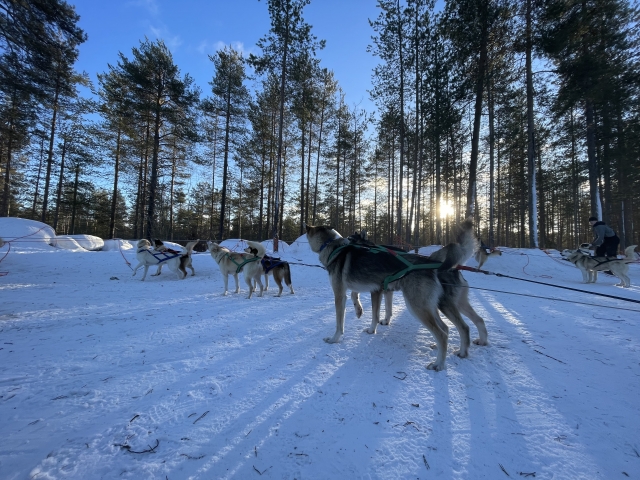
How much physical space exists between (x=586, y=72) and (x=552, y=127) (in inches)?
218

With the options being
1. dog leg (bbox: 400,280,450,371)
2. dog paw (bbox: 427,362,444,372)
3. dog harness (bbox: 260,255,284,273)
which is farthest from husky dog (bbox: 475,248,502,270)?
dog paw (bbox: 427,362,444,372)


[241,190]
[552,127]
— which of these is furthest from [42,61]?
[552,127]

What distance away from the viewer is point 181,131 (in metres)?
16.9

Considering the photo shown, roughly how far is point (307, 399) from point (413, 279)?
5.61 feet

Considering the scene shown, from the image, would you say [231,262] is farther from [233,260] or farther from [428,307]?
[428,307]

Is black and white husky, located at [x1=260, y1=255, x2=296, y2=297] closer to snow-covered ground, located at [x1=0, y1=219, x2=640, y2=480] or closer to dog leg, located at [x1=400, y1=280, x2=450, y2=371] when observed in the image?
snow-covered ground, located at [x1=0, y1=219, x2=640, y2=480]

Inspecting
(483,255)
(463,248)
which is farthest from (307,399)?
(483,255)

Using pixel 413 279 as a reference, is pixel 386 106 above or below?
above

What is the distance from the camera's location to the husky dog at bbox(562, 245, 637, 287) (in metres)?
8.25

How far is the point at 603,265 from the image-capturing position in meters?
8.59

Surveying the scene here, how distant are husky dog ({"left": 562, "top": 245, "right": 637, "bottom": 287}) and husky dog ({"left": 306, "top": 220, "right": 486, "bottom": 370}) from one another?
9.52m

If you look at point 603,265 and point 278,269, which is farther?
point 603,265

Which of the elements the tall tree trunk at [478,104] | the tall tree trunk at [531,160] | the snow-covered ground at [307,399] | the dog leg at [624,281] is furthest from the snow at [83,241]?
the tall tree trunk at [531,160]

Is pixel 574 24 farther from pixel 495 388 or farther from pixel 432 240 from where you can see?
pixel 432 240
